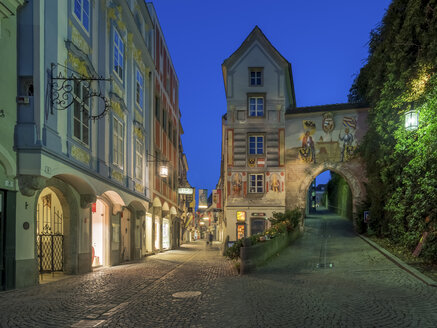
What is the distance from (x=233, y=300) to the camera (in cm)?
913

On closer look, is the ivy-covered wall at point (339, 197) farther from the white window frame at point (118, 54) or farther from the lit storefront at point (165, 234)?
the white window frame at point (118, 54)

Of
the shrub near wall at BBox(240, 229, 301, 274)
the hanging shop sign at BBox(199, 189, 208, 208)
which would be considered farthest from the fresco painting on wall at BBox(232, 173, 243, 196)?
the hanging shop sign at BBox(199, 189, 208, 208)

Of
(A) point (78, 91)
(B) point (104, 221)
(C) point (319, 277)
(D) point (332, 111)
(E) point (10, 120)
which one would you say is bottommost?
(C) point (319, 277)

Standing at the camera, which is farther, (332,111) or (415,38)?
(332,111)

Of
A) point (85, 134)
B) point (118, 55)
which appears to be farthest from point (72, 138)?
point (118, 55)

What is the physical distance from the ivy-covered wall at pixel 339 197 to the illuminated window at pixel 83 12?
3092 centimetres

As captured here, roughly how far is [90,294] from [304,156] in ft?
85.2

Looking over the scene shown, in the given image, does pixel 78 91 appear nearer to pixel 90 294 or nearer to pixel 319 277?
pixel 90 294

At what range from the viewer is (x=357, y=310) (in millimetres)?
7914

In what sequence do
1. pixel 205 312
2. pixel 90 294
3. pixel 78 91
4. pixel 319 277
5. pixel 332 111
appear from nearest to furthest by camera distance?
pixel 205 312
pixel 90 294
pixel 319 277
pixel 78 91
pixel 332 111

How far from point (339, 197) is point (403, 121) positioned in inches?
1241

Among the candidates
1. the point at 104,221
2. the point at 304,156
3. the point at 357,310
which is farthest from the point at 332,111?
the point at 357,310

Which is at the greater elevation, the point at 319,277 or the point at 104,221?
the point at 104,221

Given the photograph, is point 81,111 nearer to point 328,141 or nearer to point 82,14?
point 82,14
